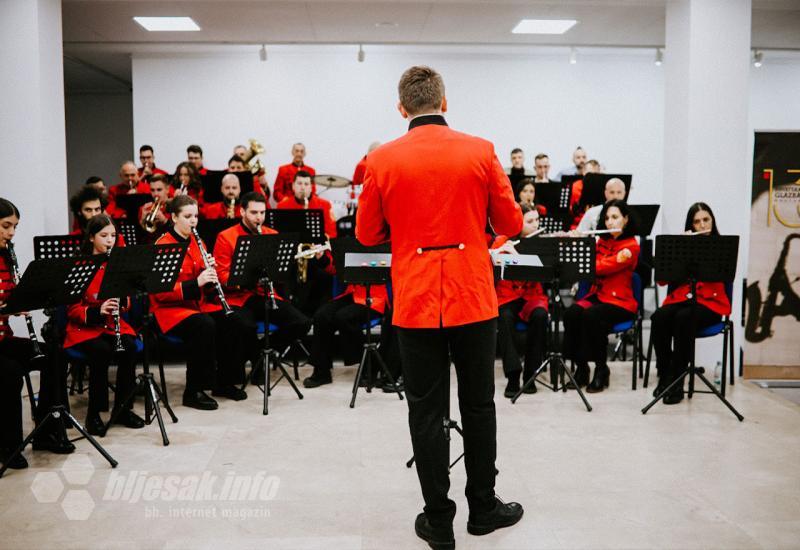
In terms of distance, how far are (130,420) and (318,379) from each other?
1.41 m

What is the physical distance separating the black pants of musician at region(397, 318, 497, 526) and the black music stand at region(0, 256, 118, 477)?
5.73 feet

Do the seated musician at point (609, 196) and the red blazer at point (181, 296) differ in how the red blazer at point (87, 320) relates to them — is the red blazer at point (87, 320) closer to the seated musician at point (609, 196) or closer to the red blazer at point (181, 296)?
the red blazer at point (181, 296)

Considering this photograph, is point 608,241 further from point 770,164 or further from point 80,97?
point 80,97

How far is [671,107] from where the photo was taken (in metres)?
6.03

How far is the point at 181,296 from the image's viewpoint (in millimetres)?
4539

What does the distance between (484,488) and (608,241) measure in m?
2.97

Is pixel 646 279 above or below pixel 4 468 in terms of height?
above

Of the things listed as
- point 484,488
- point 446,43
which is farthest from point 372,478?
point 446,43

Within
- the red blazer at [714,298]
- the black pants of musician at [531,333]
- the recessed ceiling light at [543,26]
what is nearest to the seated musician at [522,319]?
the black pants of musician at [531,333]

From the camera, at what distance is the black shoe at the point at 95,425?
396 cm

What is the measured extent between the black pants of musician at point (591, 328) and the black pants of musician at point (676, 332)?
0.74 ft

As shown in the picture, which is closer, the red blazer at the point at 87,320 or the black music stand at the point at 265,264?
the red blazer at the point at 87,320

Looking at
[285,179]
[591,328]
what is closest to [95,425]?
[591,328]

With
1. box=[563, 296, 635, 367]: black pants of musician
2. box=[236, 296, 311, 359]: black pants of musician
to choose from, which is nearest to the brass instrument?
box=[236, 296, 311, 359]: black pants of musician
